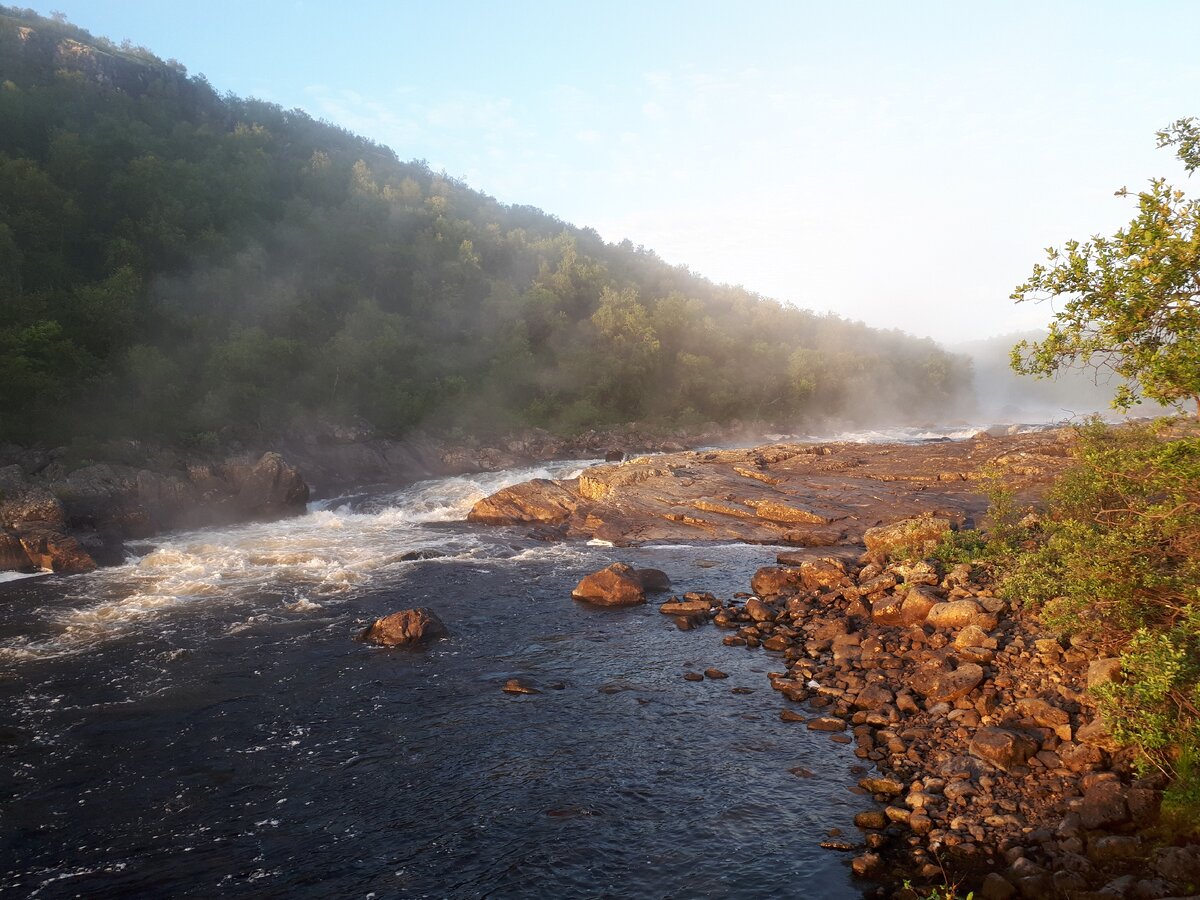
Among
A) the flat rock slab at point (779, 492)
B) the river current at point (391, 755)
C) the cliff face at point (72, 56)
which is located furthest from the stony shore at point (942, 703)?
the cliff face at point (72, 56)

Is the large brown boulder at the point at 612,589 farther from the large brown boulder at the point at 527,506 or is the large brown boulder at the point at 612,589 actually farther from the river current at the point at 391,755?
the large brown boulder at the point at 527,506

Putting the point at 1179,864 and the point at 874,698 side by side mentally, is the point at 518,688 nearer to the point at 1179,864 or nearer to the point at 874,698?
the point at 874,698

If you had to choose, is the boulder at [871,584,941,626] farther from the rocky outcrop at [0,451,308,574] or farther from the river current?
the rocky outcrop at [0,451,308,574]

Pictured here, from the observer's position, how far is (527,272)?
Result: 93812 mm

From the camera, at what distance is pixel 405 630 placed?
807 inches

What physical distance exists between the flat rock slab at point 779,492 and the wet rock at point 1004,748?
15.9 m

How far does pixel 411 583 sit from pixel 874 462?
25004 millimetres

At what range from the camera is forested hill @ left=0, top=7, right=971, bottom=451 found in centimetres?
4594

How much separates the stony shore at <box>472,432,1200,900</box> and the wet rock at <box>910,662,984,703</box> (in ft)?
0.11

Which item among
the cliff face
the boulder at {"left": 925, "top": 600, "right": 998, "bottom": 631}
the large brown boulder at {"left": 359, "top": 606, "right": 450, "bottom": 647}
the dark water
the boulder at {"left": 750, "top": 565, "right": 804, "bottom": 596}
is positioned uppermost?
the cliff face

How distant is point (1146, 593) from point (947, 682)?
166 inches

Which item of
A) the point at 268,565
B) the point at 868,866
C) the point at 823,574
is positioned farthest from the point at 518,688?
the point at 268,565

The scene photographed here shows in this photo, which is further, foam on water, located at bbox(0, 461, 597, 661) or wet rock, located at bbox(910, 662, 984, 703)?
foam on water, located at bbox(0, 461, 597, 661)

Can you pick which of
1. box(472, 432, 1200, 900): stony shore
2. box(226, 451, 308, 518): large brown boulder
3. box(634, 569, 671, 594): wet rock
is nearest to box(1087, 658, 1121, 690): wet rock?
box(472, 432, 1200, 900): stony shore
